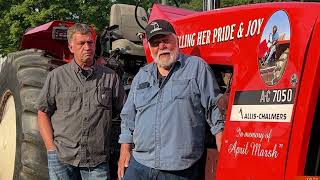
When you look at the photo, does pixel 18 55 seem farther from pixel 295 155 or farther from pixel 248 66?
pixel 295 155

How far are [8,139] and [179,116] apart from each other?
110 inches

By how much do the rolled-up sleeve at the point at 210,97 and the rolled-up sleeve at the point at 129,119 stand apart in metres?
0.51

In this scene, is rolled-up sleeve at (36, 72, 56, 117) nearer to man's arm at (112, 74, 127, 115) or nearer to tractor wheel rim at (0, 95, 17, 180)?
man's arm at (112, 74, 127, 115)

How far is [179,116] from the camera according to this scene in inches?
127

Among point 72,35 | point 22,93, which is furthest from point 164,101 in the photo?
point 22,93

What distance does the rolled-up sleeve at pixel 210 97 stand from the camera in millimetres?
3203

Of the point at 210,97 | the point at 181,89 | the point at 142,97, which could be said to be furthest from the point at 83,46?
the point at 210,97

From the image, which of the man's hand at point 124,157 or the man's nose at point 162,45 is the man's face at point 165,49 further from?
the man's hand at point 124,157

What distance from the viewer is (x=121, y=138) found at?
3664mm

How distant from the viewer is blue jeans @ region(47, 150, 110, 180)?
3.97 m

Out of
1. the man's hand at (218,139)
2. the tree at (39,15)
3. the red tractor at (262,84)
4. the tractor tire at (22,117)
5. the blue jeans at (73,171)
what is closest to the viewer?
the red tractor at (262,84)

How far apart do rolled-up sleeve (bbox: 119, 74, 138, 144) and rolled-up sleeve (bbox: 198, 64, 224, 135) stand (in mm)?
509

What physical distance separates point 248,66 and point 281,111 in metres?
0.40

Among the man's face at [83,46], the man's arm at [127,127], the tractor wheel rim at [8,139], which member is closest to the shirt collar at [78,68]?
the man's face at [83,46]
